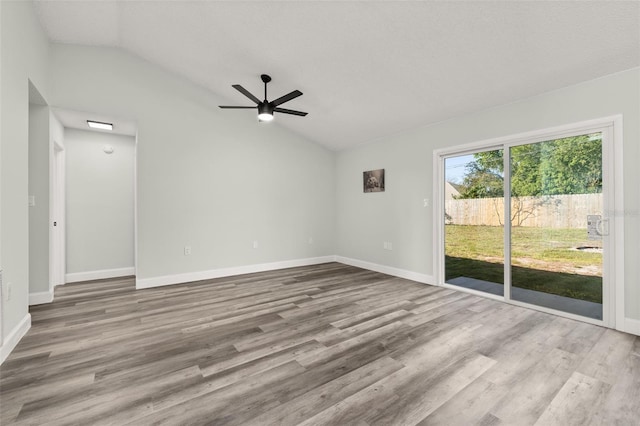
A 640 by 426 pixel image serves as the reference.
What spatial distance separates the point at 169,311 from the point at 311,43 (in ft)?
11.5

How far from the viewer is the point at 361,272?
5145mm

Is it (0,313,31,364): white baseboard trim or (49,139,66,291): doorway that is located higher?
(49,139,66,291): doorway

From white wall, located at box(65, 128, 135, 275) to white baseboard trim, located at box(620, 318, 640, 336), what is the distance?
22.1ft

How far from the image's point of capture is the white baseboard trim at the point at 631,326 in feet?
8.47

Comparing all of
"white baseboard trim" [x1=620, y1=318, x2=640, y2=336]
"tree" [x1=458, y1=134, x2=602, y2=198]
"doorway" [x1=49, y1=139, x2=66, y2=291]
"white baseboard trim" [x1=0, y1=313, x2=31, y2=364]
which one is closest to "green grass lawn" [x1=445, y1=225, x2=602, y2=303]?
"white baseboard trim" [x1=620, y1=318, x2=640, y2=336]

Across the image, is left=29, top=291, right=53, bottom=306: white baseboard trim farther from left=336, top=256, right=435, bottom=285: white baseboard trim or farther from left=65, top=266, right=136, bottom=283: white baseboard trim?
left=336, top=256, right=435, bottom=285: white baseboard trim

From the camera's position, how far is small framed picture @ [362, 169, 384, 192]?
5.16m

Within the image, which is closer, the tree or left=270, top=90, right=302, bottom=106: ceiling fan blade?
the tree

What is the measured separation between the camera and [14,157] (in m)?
2.41

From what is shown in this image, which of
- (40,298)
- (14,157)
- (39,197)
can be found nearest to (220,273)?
(40,298)

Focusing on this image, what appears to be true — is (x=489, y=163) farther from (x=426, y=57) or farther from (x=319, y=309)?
(x=319, y=309)

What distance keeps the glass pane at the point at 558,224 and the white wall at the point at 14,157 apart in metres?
5.19

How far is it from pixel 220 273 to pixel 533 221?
4645 millimetres

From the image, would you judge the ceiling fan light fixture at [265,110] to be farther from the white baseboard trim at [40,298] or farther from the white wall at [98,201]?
the white baseboard trim at [40,298]
